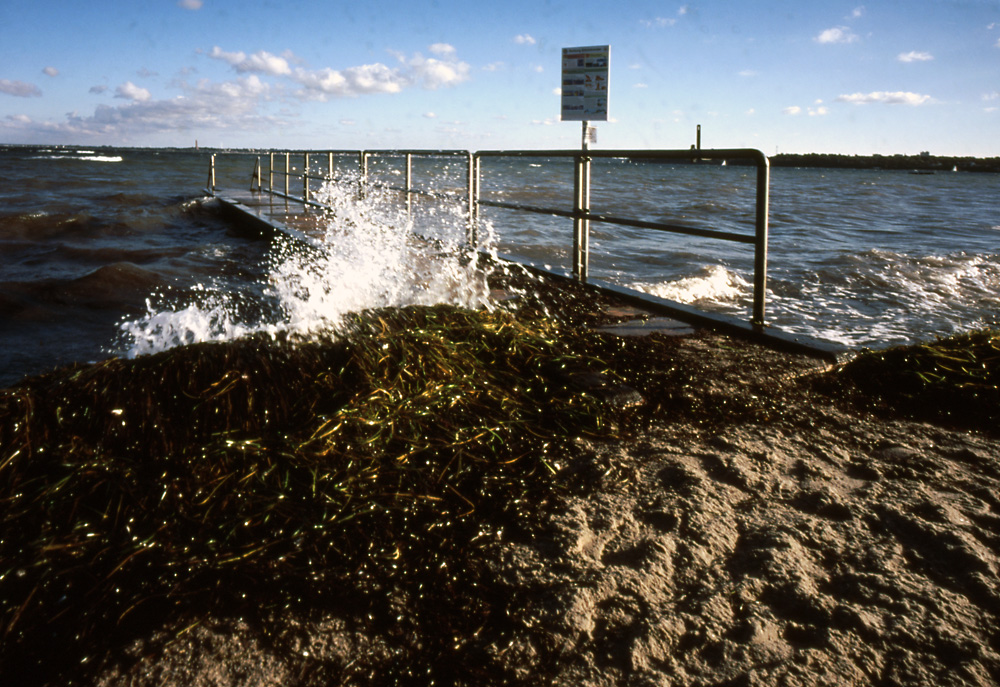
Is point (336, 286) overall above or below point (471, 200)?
below

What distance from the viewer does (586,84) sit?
21.2 ft

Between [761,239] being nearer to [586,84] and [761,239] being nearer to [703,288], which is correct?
[586,84]

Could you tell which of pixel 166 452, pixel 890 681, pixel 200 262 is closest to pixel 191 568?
pixel 166 452

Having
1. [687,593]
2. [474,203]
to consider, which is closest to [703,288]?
[474,203]

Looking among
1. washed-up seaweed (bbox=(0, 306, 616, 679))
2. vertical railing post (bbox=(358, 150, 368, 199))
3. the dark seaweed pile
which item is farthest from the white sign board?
washed-up seaweed (bbox=(0, 306, 616, 679))

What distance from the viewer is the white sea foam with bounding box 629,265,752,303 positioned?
6914 mm

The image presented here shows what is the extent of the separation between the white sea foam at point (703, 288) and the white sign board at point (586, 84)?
1613 millimetres

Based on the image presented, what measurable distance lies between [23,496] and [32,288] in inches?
227

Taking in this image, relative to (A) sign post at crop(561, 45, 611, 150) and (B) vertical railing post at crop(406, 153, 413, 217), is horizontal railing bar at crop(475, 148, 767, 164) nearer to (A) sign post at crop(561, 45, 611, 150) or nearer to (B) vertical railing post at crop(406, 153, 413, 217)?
(A) sign post at crop(561, 45, 611, 150)

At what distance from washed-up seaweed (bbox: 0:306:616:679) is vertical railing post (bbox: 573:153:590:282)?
7.58 ft

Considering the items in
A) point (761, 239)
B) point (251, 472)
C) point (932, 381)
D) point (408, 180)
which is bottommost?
point (251, 472)

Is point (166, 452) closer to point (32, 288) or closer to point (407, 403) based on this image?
point (407, 403)

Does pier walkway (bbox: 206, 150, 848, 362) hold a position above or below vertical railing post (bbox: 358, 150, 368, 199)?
below

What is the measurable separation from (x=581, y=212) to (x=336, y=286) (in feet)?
5.94
